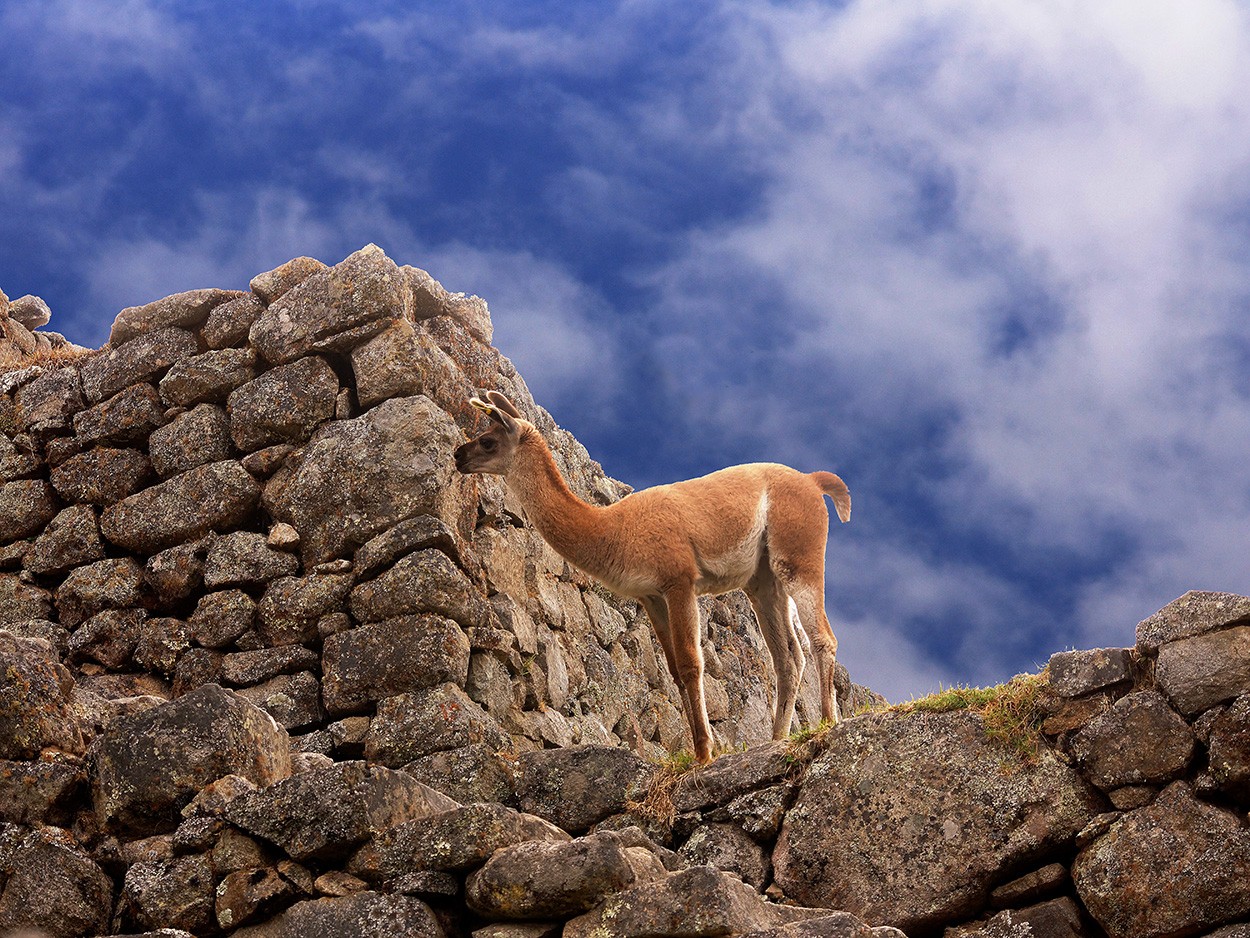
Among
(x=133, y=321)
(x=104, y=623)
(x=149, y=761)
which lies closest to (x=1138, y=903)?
(x=149, y=761)

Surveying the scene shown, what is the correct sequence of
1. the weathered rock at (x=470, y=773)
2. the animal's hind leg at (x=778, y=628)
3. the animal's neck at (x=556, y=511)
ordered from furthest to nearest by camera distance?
the animal's hind leg at (x=778, y=628)
the animal's neck at (x=556, y=511)
the weathered rock at (x=470, y=773)

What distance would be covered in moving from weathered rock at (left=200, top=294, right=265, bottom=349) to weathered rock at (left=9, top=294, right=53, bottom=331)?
8.43 meters

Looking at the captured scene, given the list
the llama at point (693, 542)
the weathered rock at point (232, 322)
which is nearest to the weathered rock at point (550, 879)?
the llama at point (693, 542)

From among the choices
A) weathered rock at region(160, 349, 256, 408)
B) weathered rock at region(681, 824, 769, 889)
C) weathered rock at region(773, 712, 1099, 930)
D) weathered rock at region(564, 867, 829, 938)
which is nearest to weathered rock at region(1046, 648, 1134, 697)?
weathered rock at region(773, 712, 1099, 930)

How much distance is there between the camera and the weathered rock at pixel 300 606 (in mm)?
10594

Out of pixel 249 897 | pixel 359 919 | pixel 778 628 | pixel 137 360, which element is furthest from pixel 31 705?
pixel 137 360

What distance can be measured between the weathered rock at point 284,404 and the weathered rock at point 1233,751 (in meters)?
7.63

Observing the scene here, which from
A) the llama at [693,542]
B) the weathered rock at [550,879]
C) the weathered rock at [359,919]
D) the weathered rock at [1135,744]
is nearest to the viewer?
the weathered rock at [550,879]

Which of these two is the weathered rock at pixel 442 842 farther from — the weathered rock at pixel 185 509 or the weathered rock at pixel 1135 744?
the weathered rock at pixel 185 509

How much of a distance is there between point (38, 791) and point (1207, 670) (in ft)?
20.5

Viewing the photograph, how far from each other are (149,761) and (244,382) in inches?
232

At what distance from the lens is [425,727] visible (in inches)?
381

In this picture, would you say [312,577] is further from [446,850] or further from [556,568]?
[446,850]

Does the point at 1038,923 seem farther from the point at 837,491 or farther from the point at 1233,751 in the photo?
the point at 837,491
